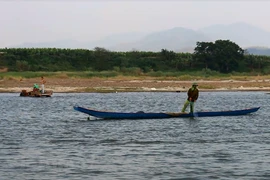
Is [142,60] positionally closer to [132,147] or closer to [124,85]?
[124,85]

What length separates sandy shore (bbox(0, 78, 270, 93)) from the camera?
70562 millimetres

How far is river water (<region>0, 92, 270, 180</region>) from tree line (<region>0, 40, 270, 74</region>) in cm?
5840

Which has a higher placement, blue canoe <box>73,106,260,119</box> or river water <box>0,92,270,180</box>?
blue canoe <box>73,106,260,119</box>

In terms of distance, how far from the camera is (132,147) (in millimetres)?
25047

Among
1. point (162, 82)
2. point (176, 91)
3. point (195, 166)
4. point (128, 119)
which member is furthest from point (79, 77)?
point (195, 166)

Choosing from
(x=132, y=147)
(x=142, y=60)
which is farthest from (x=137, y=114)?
(x=142, y=60)

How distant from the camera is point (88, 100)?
5688 centimetres

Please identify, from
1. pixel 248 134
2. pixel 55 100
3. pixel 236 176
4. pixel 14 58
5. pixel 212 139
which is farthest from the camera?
pixel 14 58

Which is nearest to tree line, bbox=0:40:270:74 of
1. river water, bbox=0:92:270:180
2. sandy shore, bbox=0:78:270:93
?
sandy shore, bbox=0:78:270:93

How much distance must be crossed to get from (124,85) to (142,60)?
34631 mm

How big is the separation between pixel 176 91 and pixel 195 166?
49.3 metres

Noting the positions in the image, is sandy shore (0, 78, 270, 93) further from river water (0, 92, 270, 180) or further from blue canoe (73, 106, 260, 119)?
blue canoe (73, 106, 260, 119)

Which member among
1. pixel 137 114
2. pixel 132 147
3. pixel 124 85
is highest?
pixel 124 85

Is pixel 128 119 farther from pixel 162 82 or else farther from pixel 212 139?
pixel 162 82
